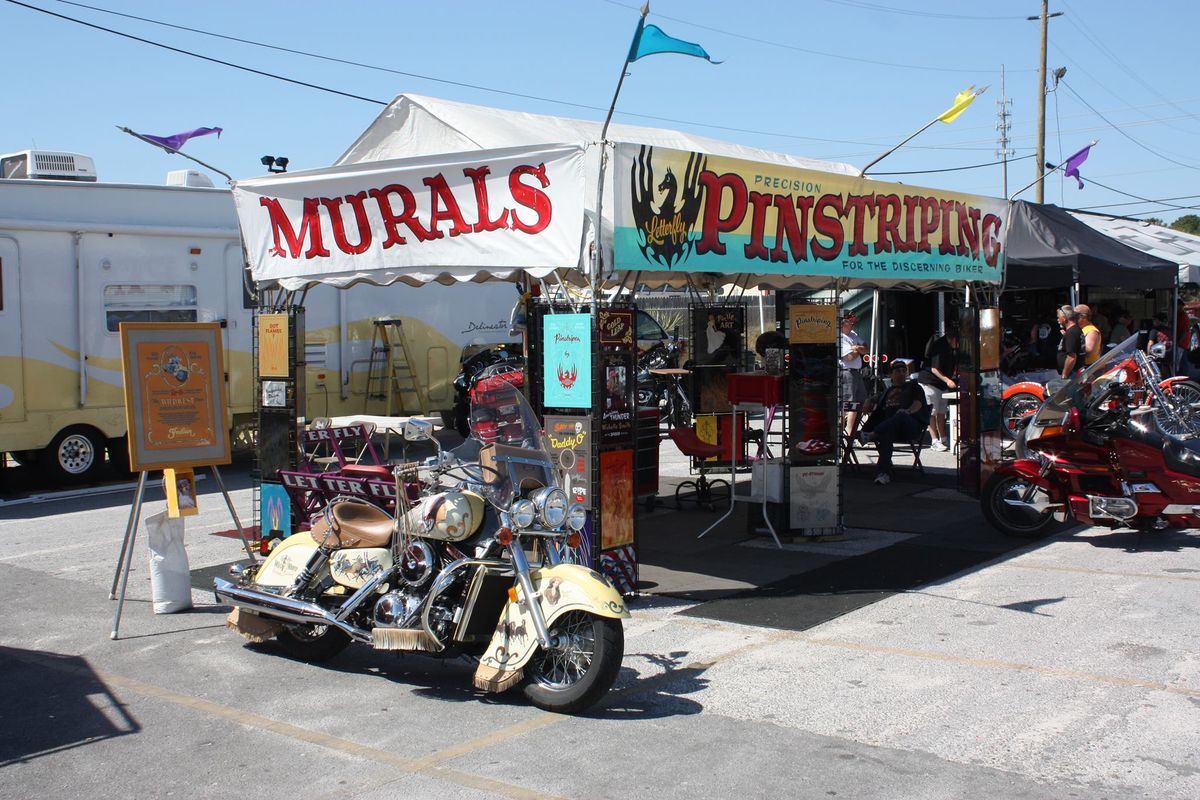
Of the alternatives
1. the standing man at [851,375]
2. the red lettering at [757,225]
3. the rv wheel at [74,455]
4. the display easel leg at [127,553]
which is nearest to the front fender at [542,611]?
the display easel leg at [127,553]

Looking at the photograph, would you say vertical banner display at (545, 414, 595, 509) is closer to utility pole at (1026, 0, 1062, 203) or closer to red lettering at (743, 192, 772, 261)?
red lettering at (743, 192, 772, 261)

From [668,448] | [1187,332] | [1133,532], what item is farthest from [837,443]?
[1187,332]

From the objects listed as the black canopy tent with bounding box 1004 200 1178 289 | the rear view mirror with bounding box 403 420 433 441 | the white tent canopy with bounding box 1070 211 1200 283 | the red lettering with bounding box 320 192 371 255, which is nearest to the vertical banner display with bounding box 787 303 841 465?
the red lettering with bounding box 320 192 371 255

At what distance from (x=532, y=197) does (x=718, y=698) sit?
346 centimetres

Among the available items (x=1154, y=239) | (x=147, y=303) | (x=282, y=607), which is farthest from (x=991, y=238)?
(x=1154, y=239)

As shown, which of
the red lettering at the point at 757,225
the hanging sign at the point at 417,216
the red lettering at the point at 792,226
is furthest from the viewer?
the red lettering at the point at 792,226

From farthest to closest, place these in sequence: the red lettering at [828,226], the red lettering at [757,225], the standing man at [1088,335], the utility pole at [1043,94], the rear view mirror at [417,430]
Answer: the utility pole at [1043,94], the standing man at [1088,335], the red lettering at [828,226], the red lettering at [757,225], the rear view mirror at [417,430]

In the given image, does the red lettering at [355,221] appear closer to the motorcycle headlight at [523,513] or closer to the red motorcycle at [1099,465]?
the motorcycle headlight at [523,513]

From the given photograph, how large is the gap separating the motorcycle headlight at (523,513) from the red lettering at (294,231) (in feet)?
13.2

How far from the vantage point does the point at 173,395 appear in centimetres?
806

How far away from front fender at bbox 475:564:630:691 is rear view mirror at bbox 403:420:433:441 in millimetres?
1549

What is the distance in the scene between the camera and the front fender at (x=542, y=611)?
17.6 feet

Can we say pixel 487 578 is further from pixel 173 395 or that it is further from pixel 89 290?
pixel 89 290

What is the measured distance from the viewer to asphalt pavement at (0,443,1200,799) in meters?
4.73
